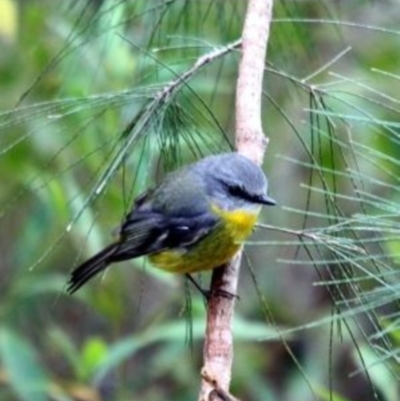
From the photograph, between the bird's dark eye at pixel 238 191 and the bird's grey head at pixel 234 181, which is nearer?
the bird's grey head at pixel 234 181

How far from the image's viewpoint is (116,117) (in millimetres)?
3982

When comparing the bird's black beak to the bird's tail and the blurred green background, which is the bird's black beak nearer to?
the blurred green background

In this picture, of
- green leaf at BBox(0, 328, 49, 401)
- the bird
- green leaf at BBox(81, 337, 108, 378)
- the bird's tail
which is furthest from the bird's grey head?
green leaf at BBox(0, 328, 49, 401)

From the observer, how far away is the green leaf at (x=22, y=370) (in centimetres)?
408

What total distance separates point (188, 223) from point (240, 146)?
511 mm

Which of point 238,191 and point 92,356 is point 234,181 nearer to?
point 238,191

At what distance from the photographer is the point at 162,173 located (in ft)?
14.0

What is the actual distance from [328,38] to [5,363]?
1.88 meters

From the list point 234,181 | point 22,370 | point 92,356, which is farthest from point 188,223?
point 22,370

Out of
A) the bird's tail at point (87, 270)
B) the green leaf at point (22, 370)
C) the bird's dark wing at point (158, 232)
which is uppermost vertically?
the bird's dark wing at point (158, 232)

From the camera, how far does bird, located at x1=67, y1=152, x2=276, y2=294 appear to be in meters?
3.12

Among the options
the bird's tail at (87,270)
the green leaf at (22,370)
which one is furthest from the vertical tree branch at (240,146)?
the green leaf at (22,370)

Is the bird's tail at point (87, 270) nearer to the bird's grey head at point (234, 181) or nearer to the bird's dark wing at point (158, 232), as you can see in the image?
the bird's dark wing at point (158, 232)

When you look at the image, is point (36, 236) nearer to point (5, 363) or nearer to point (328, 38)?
point (5, 363)
